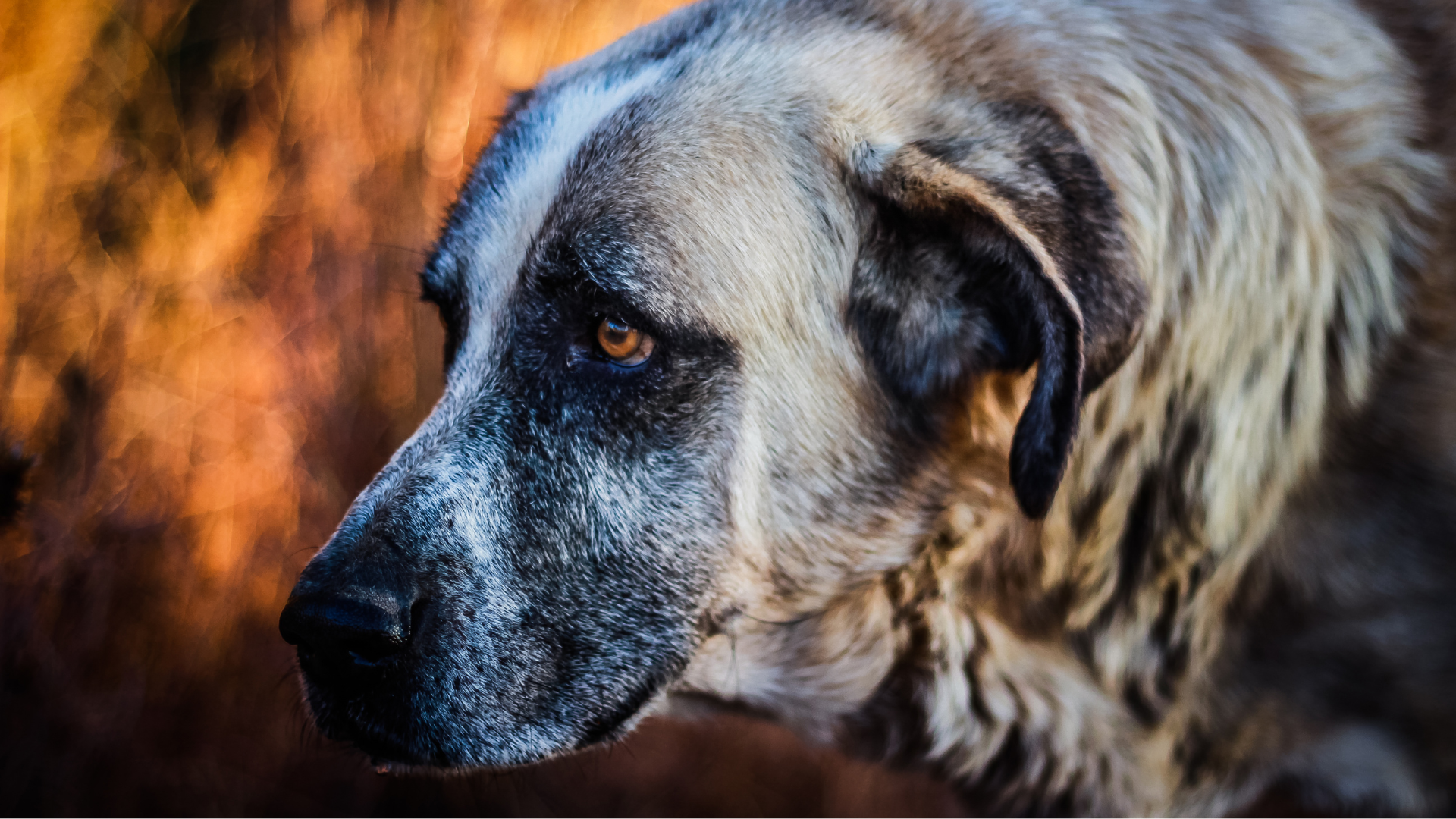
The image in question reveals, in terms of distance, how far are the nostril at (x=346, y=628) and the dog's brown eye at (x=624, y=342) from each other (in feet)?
1.89

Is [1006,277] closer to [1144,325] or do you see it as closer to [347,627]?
[1144,325]

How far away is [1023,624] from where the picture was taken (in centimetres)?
181

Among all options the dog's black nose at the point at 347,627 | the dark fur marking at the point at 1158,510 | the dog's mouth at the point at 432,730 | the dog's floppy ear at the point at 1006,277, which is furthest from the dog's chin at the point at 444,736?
the dark fur marking at the point at 1158,510

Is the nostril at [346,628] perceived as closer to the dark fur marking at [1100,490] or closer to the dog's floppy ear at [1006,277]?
the dog's floppy ear at [1006,277]

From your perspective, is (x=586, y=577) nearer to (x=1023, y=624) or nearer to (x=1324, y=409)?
(x=1023, y=624)

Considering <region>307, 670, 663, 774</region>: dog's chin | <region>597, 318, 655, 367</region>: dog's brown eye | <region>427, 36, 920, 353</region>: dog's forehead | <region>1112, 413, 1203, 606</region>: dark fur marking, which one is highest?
<region>427, 36, 920, 353</region>: dog's forehead

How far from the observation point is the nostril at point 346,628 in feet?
4.55

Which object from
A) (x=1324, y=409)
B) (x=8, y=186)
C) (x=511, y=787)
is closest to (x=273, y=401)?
(x=8, y=186)

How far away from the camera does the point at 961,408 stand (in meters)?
1.66

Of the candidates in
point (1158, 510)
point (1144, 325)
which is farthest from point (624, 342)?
point (1158, 510)

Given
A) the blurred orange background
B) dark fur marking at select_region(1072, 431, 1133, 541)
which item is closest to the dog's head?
dark fur marking at select_region(1072, 431, 1133, 541)

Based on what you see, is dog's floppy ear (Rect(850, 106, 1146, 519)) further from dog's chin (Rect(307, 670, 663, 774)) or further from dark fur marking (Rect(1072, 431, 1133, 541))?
dog's chin (Rect(307, 670, 663, 774))

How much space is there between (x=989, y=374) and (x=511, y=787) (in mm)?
2658

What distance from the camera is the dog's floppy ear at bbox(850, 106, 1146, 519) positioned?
1.38m
